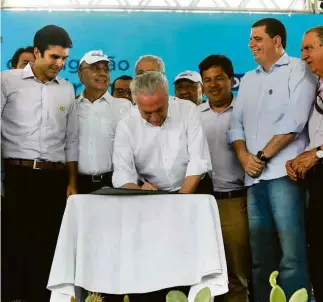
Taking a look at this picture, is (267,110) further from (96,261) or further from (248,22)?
(96,261)

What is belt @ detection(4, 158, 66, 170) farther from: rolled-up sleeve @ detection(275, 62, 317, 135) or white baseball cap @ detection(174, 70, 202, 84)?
rolled-up sleeve @ detection(275, 62, 317, 135)

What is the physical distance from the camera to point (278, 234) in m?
2.52

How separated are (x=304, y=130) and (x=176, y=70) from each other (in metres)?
0.70

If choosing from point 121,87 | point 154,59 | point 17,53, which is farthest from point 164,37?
point 17,53

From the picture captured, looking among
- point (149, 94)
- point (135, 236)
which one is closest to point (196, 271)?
point (135, 236)

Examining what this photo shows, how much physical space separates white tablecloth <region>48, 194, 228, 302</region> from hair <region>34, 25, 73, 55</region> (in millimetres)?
1006

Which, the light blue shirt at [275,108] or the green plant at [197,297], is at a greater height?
the light blue shirt at [275,108]

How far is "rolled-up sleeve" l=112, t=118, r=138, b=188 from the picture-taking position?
7.86 feet

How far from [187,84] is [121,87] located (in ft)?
1.09

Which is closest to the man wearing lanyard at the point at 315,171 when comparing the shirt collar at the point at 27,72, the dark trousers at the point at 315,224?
the dark trousers at the point at 315,224

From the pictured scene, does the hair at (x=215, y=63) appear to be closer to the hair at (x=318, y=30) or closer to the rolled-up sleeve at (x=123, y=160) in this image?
the hair at (x=318, y=30)

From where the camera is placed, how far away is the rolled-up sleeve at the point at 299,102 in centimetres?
254

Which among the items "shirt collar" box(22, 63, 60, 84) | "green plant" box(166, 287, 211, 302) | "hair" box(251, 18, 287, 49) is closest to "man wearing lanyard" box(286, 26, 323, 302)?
"hair" box(251, 18, 287, 49)

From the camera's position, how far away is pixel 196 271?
6.31 feet
